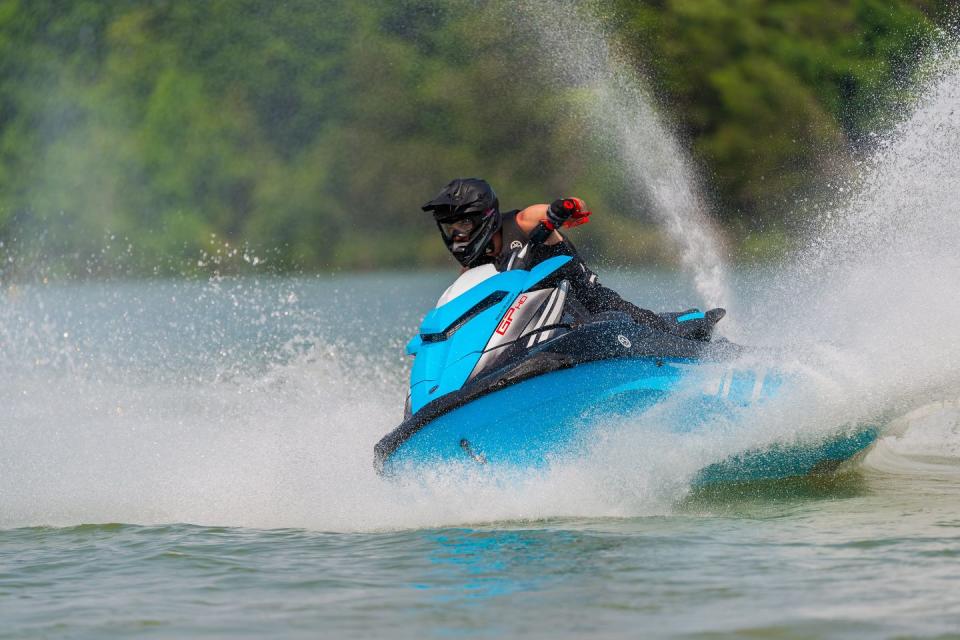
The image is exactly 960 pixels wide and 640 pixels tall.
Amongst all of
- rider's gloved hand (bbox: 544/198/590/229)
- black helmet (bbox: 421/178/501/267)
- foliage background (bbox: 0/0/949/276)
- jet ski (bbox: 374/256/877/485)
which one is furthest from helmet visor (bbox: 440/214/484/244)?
foliage background (bbox: 0/0/949/276)

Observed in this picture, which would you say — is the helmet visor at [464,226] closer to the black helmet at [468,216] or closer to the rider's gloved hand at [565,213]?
the black helmet at [468,216]

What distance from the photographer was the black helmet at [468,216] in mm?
7215

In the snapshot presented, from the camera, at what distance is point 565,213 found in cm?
715

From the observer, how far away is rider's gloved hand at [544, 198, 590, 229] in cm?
713

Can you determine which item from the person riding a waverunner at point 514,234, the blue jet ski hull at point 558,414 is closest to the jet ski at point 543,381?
the blue jet ski hull at point 558,414

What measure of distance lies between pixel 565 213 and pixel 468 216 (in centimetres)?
51

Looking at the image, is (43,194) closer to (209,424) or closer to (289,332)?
(289,332)

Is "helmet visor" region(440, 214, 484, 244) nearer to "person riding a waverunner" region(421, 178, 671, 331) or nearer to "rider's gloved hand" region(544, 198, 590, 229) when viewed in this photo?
"person riding a waverunner" region(421, 178, 671, 331)

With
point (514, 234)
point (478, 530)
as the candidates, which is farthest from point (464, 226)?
point (478, 530)

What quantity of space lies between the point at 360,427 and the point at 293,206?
59.8 meters

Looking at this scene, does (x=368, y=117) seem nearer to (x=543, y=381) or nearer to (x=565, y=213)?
(x=565, y=213)

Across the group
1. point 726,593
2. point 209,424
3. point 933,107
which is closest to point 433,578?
point 726,593

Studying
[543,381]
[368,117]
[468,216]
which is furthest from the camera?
[368,117]

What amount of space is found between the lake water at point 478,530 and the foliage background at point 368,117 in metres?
30.4
